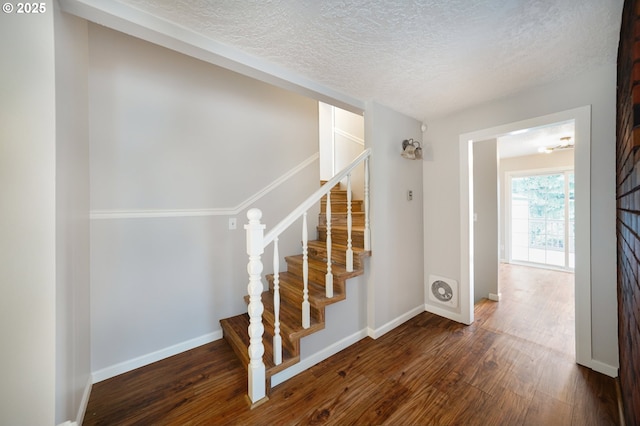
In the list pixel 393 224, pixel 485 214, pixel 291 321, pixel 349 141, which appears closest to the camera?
pixel 291 321

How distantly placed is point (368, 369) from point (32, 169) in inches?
88.5

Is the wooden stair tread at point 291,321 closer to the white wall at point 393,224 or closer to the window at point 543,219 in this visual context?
the white wall at point 393,224

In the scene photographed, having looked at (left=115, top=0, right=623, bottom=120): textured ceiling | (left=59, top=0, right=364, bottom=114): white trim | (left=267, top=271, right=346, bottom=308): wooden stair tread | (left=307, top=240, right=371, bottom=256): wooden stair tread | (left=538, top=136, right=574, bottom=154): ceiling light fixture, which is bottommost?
(left=267, top=271, right=346, bottom=308): wooden stair tread

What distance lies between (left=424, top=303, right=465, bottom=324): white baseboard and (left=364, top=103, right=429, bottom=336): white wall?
101 mm

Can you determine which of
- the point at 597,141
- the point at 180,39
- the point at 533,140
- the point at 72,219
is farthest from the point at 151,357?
the point at 533,140

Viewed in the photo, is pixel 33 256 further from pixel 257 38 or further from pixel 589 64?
pixel 589 64

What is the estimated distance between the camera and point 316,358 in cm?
188

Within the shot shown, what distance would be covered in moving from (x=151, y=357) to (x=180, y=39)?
2.28 meters

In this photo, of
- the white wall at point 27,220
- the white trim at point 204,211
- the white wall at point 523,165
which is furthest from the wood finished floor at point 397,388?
the white wall at point 523,165

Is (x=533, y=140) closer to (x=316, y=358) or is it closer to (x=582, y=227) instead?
(x=582, y=227)

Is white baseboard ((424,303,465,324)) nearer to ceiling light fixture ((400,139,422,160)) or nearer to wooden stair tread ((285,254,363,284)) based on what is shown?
wooden stair tread ((285,254,363,284))

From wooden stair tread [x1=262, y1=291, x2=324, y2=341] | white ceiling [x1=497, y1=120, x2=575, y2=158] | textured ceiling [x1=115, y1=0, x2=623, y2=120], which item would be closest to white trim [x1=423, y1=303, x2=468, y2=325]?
wooden stair tread [x1=262, y1=291, x2=324, y2=341]

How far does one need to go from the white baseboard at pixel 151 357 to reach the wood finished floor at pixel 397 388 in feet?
0.15

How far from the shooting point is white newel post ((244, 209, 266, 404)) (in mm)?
1449
